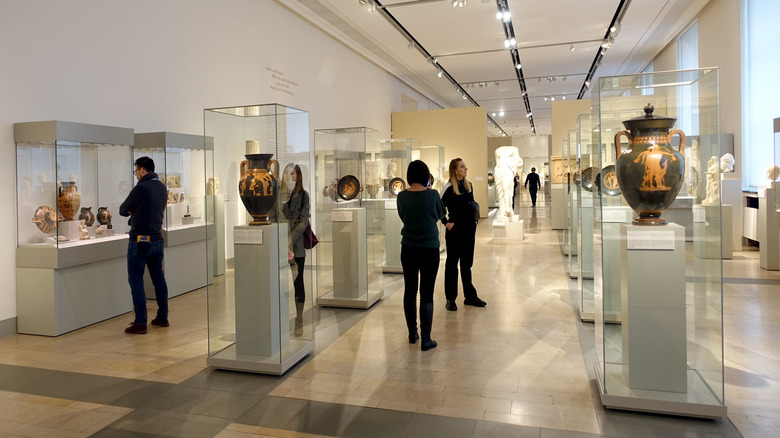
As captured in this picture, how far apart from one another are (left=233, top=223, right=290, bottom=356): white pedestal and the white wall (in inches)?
23.4

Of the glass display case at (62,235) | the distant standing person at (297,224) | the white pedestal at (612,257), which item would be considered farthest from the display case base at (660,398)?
the glass display case at (62,235)

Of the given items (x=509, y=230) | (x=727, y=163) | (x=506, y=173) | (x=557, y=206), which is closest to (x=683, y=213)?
(x=727, y=163)

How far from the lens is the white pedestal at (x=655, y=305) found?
9.49ft

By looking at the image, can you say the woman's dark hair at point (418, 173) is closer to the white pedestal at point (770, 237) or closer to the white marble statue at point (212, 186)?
the white marble statue at point (212, 186)

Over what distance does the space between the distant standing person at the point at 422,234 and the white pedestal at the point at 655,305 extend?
151 centimetres

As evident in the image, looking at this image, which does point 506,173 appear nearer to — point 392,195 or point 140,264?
point 392,195

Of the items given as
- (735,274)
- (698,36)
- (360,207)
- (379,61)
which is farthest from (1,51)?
(698,36)

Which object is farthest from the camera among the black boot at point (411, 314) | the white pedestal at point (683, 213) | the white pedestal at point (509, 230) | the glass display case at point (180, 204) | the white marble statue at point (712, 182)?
the white pedestal at point (509, 230)

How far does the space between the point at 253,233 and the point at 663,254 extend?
262 cm

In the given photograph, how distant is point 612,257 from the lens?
3355 mm

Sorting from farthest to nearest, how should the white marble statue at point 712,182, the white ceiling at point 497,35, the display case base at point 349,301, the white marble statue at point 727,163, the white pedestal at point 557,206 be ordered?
the white pedestal at point 557,206
the white ceiling at point 497,35
the white marble statue at point 727,163
the display case base at point 349,301
the white marble statue at point 712,182

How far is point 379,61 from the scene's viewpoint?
14.2 meters

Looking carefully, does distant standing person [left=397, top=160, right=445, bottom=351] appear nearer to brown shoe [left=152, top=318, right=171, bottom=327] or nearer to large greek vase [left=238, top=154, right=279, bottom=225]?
large greek vase [left=238, top=154, right=279, bottom=225]

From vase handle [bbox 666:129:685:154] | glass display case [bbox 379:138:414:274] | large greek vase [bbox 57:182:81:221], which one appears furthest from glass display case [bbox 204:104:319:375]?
glass display case [bbox 379:138:414:274]
